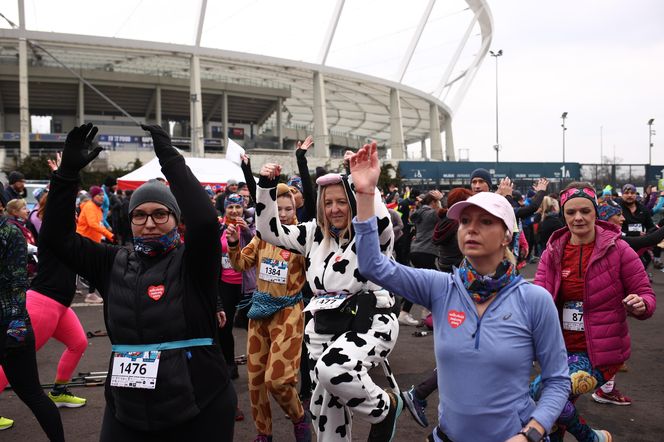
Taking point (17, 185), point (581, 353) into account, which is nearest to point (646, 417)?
point (581, 353)

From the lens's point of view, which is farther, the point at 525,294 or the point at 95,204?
the point at 95,204

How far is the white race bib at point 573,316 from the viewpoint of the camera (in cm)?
385

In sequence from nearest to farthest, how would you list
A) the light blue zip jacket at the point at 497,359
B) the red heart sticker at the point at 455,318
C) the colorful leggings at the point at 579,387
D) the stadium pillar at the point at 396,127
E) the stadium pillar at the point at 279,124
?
1. the light blue zip jacket at the point at 497,359
2. the red heart sticker at the point at 455,318
3. the colorful leggings at the point at 579,387
4. the stadium pillar at the point at 396,127
5. the stadium pillar at the point at 279,124

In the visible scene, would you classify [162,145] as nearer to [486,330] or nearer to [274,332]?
[486,330]

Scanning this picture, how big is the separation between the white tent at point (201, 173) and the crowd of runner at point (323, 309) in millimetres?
14799

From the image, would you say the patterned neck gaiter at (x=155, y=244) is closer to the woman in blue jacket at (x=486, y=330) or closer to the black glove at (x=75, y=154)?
the black glove at (x=75, y=154)

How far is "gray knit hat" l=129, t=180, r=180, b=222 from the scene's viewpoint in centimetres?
263

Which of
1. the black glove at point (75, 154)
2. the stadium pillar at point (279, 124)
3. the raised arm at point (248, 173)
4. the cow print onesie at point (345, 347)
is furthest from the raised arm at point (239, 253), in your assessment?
the stadium pillar at point (279, 124)

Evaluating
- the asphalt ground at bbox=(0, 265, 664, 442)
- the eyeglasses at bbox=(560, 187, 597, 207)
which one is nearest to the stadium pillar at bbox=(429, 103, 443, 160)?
the asphalt ground at bbox=(0, 265, 664, 442)

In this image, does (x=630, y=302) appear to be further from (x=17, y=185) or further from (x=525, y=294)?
(x=17, y=185)

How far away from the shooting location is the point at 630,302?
3230mm

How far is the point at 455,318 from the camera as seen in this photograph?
238cm

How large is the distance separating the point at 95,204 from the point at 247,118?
55402 millimetres

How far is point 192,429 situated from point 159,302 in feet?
2.06
